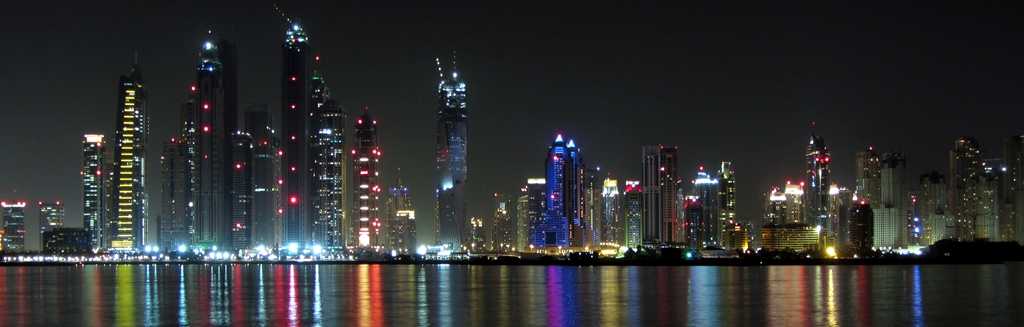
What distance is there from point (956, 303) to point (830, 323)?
68.1 feet

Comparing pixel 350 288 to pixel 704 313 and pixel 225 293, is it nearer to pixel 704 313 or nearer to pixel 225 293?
pixel 225 293

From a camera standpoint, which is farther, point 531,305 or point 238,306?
point 238,306

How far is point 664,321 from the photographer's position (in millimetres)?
56188

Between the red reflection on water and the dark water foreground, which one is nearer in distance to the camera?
the dark water foreground

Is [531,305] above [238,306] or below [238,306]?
below

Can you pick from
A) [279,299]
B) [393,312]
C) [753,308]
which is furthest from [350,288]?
[753,308]

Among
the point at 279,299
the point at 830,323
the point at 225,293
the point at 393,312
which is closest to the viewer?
the point at 830,323

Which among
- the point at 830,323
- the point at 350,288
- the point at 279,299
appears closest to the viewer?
the point at 830,323

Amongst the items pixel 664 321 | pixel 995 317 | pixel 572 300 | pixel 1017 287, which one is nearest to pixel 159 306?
pixel 572 300

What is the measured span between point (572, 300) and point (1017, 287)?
40012mm

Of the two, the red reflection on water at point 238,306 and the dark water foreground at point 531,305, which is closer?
the dark water foreground at point 531,305

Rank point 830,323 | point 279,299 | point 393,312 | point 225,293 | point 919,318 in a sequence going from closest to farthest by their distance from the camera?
point 830,323 → point 919,318 → point 393,312 → point 279,299 → point 225,293

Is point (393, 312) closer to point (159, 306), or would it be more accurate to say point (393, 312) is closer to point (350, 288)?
point (159, 306)

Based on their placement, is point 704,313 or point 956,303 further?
point 956,303
